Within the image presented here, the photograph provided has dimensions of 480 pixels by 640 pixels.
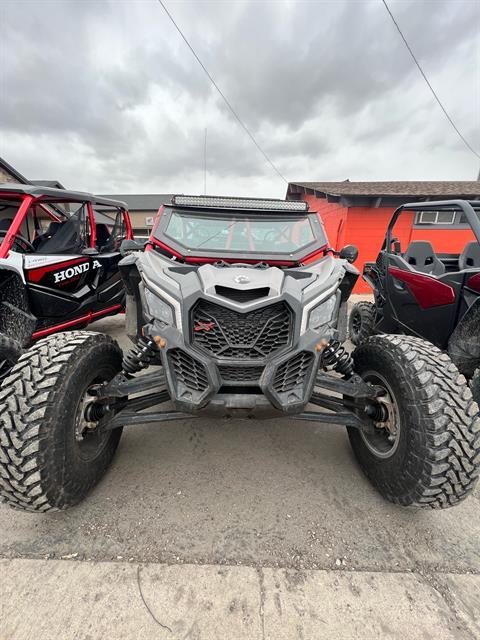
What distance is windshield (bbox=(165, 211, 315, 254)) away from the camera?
2.69m

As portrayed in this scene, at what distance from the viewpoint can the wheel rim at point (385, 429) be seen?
2016mm

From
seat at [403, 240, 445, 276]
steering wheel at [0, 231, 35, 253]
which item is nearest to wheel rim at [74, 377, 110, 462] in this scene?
steering wheel at [0, 231, 35, 253]

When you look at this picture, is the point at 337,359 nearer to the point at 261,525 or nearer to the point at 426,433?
the point at 426,433

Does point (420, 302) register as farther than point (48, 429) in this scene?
Yes

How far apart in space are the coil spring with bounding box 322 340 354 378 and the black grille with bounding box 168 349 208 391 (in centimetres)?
83

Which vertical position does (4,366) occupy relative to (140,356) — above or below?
below

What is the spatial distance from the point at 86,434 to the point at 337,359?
178 centimetres

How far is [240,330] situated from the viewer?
1885 millimetres

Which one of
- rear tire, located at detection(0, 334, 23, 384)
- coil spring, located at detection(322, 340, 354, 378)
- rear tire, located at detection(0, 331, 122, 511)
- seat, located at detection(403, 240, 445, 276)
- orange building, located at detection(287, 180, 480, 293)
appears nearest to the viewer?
rear tire, located at detection(0, 331, 122, 511)

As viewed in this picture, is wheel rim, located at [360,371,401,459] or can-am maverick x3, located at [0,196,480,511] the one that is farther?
wheel rim, located at [360,371,401,459]

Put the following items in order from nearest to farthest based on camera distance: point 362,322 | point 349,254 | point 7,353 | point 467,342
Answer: point 349,254, point 7,353, point 467,342, point 362,322

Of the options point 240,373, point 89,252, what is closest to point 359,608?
point 240,373

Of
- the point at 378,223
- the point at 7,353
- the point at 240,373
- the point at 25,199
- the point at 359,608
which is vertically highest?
the point at 378,223

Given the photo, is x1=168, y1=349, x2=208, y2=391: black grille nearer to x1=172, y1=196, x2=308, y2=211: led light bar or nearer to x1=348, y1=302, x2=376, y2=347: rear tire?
x1=172, y1=196, x2=308, y2=211: led light bar
